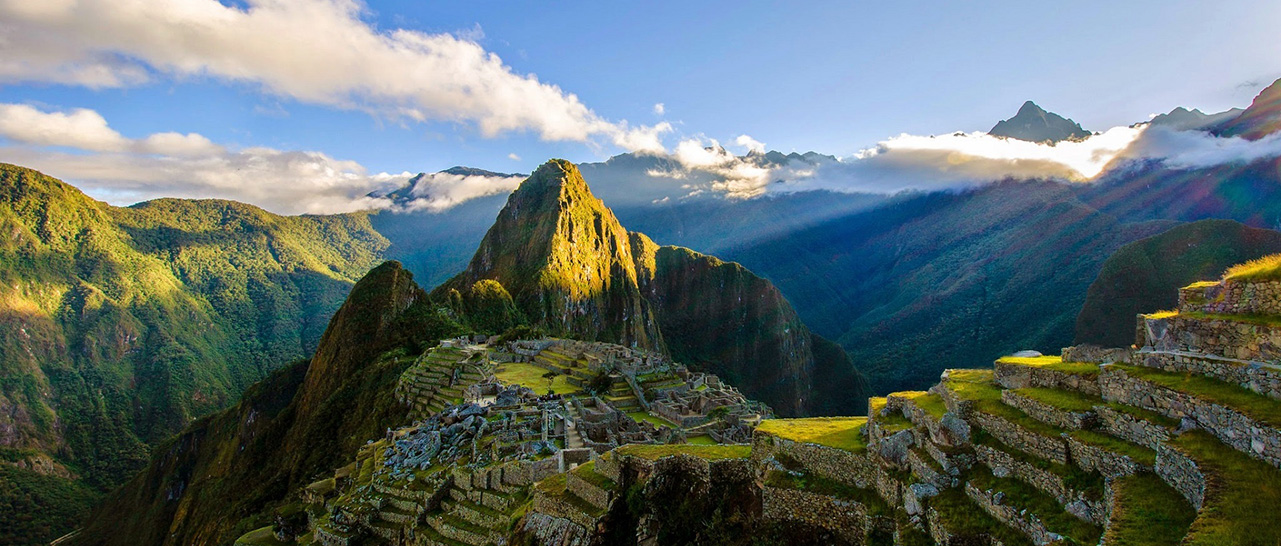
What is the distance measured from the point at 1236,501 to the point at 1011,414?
4.08m

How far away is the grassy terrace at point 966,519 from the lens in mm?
9273

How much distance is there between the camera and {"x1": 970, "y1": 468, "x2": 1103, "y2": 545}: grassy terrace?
8.27 meters

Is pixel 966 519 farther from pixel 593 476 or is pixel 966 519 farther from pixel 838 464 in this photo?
pixel 593 476

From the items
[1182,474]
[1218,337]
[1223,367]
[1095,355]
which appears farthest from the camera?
[1095,355]

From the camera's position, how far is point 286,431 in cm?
8738

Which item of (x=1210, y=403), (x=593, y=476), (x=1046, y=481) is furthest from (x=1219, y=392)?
(x=593, y=476)

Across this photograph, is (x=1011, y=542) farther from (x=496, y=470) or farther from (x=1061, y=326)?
(x=1061, y=326)

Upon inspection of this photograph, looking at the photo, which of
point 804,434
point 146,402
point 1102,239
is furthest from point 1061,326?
point 146,402

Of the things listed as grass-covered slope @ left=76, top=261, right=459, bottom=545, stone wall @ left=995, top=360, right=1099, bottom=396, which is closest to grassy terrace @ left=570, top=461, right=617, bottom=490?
stone wall @ left=995, top=360, right=1099, bottom=396


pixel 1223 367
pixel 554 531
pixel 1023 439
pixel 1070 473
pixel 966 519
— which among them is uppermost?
pixel 1223 367

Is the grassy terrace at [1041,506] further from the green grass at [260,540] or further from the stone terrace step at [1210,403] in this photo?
the green grass at [260,540]

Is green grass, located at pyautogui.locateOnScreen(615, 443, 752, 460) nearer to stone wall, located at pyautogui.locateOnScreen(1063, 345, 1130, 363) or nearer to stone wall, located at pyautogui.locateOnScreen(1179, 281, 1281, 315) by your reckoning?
stone wall, located at pyautogui.locateOnScreen(1063, 345, 1130, 363)

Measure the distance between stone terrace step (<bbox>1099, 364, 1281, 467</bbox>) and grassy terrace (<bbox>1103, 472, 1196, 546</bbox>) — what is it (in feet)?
3.40

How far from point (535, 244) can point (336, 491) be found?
161 meters
